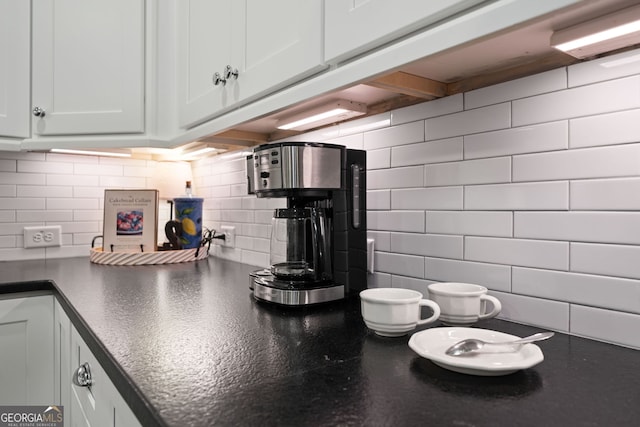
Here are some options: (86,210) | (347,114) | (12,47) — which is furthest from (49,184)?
(347,114)

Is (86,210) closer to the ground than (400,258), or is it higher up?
higher up

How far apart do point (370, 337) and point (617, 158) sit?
53 centimetres

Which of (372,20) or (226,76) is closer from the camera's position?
(372,20)

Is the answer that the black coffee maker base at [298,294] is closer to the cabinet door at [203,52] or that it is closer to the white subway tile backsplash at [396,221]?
the white subway tile backsplash at [396,221]

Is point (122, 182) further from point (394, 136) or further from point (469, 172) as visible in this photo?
point (469, 172)

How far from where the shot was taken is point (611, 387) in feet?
1.82

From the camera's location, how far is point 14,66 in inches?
62.2

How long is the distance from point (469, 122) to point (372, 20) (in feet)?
1.17

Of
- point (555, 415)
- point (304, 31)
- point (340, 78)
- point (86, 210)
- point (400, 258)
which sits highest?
point (304, 31)

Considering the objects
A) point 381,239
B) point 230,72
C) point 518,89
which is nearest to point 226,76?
point 230,72

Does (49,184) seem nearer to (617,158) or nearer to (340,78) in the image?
(340,78)

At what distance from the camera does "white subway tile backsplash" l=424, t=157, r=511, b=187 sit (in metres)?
0.86

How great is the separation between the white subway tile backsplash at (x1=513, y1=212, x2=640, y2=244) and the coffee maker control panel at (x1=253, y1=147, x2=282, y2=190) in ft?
1.70

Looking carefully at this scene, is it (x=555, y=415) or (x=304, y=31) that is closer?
(x=555, y=415)
